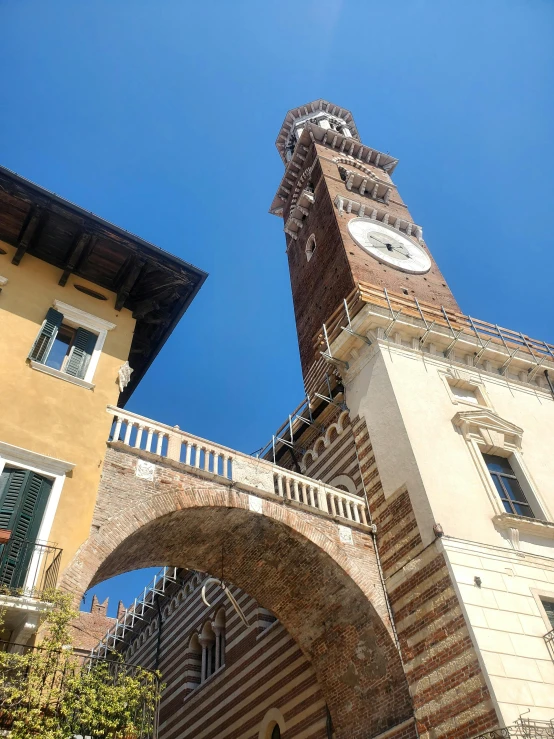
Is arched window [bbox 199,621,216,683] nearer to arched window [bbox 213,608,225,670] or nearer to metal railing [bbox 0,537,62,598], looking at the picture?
arched window [bbox 213,608,225,670]

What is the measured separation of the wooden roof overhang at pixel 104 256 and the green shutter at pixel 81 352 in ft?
4.41

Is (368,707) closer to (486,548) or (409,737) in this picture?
(409,737)

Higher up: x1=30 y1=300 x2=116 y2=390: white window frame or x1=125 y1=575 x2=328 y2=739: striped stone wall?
x1=30 y1=300 x2=116 y2=390: white window frame

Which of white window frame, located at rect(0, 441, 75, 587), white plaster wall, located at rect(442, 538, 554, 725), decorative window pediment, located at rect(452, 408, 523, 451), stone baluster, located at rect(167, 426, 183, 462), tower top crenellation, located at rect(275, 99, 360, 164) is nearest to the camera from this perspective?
white window frame, located at rect(0, 441, 75, 587)

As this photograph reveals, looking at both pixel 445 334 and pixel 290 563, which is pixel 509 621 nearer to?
pixel 290 563

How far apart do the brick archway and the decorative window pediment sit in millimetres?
3689

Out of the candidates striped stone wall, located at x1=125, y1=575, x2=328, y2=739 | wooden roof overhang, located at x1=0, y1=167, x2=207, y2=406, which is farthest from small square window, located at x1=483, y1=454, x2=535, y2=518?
wooden roof overhang, located at x1=0, y1=167, x2=207, y2=406

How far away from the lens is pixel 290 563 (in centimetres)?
1337

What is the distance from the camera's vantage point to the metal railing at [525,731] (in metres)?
9.23

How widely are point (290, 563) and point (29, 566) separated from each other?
6.22 m

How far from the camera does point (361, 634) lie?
12906mm

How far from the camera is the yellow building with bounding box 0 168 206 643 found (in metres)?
9.13

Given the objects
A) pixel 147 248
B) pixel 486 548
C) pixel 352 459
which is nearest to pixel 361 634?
pixel 486 548

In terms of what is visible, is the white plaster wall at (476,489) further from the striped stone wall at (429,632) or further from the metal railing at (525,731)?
the striped stone wall at (429,632)
